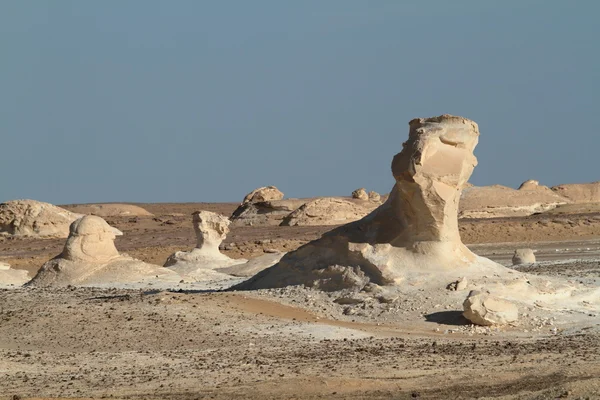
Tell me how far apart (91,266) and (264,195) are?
2776 centimetres

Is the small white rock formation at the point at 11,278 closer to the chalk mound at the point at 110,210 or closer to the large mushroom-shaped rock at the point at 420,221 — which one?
→ the large mushroom-shaped rock at the point at 420,221

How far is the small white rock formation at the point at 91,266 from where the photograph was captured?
2364cm

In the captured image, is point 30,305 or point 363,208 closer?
point 30,305

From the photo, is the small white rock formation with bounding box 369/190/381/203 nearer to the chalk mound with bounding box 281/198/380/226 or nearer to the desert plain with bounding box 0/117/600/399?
the chalk mound with bounding box 281/198/380/226

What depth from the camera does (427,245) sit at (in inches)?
695

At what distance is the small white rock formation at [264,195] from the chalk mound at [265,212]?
99cm

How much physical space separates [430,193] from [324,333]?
3.22 metres

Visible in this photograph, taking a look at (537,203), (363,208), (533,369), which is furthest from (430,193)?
(537,203)

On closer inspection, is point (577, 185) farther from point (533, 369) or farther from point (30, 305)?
point (533, 369)

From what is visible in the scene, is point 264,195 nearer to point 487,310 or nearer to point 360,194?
point 360,194

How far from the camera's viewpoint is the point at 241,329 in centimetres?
1591

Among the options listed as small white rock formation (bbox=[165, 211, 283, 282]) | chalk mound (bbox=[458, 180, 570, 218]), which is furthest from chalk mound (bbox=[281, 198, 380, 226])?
small white rock formation (bbox=[165, 211, 283, 282])

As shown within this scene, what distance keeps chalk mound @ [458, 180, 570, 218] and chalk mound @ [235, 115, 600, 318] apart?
92.9 ft

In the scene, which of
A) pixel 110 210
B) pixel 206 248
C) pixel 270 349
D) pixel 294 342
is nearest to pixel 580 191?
pixel 110 210
